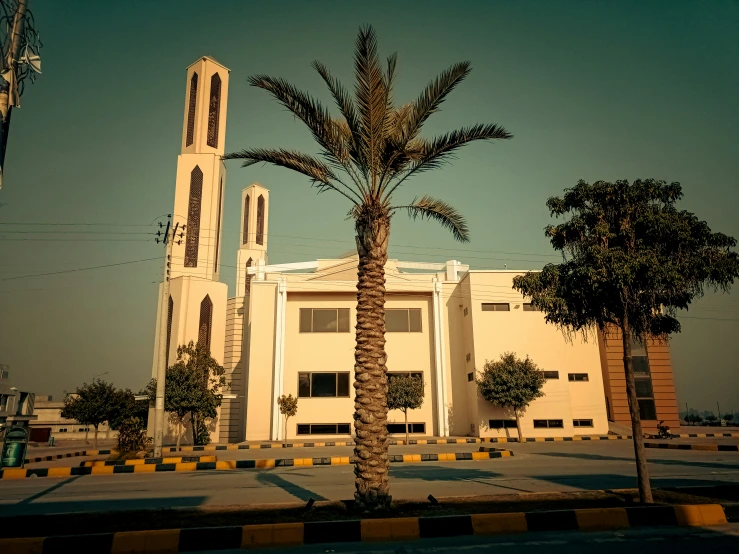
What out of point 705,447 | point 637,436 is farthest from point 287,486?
point 705,447

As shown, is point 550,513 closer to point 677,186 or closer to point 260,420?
point 677,186

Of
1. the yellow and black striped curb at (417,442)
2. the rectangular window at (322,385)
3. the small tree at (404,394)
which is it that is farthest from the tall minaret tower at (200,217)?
the small tree at (404,394)

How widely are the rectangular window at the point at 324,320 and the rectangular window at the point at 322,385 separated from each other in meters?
2.94

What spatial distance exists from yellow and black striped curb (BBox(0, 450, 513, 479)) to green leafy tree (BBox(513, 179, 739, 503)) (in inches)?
404

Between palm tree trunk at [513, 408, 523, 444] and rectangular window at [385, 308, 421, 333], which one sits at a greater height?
rectangular window at [385, 308, 421, 333]

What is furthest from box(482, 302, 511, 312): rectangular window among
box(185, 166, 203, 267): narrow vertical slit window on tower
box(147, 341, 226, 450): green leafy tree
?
box(185, 166, 203, 267): narrow vertical slit window on tower

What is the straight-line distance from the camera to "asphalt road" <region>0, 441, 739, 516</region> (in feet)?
31.4

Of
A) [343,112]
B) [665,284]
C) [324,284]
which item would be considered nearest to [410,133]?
[343,112]

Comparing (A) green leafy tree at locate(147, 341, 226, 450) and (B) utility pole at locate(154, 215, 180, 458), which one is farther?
(A) green leafy tree at locate(147, 341, 226, 450)

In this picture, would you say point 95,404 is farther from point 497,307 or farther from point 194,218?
point 497,307

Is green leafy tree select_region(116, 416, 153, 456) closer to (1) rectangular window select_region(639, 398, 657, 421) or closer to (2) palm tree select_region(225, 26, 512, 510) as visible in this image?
(2) palm tree select_region(225, 26, 512, 510)

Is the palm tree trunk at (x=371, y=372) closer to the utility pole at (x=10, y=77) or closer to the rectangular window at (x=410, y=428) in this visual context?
the utility pole at (x=10, y=77)

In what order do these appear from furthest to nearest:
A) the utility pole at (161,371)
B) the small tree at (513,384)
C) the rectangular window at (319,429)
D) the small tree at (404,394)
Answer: the rectangular window at (319,429) → the small tree at (404,394) → the small tree at (513,384) → the utility pole at (161,371)

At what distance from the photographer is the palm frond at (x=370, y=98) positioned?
9.10 metres
